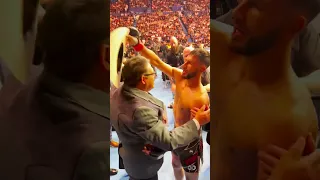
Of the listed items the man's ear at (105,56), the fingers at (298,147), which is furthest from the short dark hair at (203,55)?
A: the fingers at (298,147)

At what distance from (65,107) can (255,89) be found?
1.06 m

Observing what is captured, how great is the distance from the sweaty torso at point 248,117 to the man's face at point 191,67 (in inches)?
5.2

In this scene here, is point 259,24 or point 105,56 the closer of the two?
point 259,24

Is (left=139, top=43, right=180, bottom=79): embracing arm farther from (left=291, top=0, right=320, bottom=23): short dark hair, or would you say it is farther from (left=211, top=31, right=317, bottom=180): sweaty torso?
(left=291, top=0, right=320, bottom=23): short dark hair

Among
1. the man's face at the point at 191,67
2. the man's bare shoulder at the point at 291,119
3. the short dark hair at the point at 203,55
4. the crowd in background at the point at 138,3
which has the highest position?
the crowd in background at the point at 138,3

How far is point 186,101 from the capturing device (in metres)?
2.18

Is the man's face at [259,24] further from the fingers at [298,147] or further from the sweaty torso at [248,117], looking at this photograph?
the fingers at [298,147]

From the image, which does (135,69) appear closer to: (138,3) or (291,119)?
(138,3)

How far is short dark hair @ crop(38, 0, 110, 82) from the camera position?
2213 mm

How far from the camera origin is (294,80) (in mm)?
2021

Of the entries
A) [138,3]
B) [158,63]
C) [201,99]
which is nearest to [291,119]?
[201,99]

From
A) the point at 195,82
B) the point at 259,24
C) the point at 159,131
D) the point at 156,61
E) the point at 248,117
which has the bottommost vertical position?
the point at 159,131

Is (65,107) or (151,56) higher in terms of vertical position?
(151,56)

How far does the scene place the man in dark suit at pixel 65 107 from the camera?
220 cm
